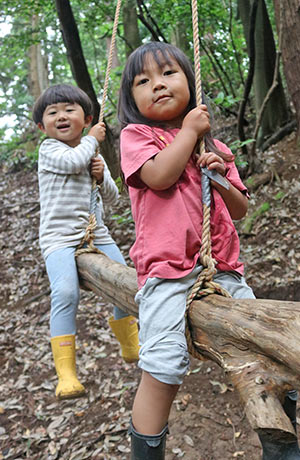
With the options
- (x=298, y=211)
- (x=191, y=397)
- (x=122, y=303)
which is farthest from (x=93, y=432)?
(x=298, y=211)

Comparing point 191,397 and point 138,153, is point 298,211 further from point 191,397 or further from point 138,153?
point 138,153

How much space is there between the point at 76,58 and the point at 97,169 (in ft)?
8.92

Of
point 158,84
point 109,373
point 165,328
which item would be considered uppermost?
point 158,84

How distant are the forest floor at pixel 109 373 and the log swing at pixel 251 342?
1.74 m

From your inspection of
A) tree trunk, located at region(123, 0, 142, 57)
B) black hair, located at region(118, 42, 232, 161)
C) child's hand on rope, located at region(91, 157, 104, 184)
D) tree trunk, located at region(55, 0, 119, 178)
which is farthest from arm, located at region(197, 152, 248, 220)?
tree trunk, located at region(123, 0, 142, 57)

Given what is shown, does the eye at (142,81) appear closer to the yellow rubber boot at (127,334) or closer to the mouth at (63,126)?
the mouth at (63,126)

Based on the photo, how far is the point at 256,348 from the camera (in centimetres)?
121

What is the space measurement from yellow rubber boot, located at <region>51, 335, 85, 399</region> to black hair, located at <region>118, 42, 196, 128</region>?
1.32 meters

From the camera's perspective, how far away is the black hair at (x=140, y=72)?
1.68 metres

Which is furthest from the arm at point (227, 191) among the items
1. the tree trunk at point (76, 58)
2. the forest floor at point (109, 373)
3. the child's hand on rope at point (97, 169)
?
the tree trunk at point (76, 58)

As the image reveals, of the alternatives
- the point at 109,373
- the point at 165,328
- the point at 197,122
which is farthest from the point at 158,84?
the point at 109,373

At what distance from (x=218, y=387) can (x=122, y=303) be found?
161 centimetres

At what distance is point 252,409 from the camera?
3.48 feet

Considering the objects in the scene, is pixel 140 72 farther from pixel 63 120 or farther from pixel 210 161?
pixel 63 120
